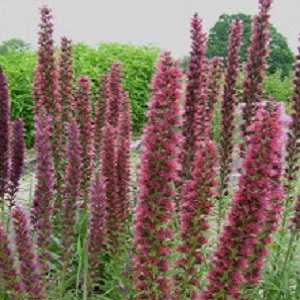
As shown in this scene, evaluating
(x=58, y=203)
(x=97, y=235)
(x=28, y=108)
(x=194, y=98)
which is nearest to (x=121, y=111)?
(x=58, y=203)

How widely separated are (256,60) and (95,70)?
9746 mm

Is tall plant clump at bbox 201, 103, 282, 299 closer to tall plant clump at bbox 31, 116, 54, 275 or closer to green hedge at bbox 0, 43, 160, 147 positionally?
tall plant clump at bbox 31, 116, 54, 275

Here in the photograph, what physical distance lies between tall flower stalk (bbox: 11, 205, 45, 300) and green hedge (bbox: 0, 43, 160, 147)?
9.54 meters

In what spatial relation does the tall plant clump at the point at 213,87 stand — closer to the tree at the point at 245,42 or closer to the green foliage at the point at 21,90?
the green foliage at the point at 21,90

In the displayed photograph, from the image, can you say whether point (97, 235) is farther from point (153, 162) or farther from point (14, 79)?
point (14, 79)

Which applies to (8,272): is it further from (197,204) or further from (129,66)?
(129,66)

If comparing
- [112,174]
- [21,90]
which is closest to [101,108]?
[112,174]

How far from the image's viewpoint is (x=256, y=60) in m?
5.07

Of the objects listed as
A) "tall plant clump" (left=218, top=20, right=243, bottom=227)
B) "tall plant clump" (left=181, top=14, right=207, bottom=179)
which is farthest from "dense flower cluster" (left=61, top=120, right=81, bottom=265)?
"tall plant clump" (left=218, top=20, right=243, bottom=227)

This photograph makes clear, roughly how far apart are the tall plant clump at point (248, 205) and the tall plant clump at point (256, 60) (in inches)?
74.8

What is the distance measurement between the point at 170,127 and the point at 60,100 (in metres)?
2.65

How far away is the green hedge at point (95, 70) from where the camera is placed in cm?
1341

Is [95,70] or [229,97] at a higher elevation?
[95,70]

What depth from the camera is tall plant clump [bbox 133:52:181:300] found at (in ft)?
10.5
